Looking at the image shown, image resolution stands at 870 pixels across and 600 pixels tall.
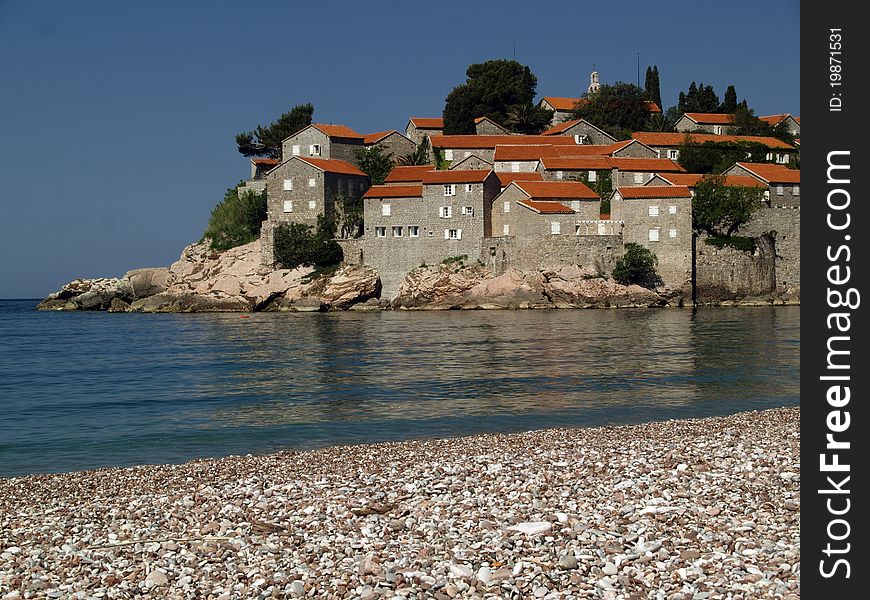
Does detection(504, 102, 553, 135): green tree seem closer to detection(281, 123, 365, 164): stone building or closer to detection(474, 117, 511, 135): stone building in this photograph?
detection(474, 117, 511, 135): stone building

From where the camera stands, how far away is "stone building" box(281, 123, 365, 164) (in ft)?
235

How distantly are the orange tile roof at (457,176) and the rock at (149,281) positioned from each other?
24.0m

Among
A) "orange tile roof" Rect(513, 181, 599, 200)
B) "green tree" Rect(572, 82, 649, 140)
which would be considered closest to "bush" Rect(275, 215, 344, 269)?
"orange tile roof" Rect(513, 181, 599, 200)

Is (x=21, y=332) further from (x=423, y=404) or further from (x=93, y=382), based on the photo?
(x=423, y=404)

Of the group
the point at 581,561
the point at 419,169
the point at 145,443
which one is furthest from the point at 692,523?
the point at 419,169

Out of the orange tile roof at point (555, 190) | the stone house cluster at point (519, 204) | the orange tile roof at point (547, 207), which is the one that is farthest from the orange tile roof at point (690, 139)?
the orange tile roof at point (547, 207)

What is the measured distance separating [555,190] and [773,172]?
17.4 meters

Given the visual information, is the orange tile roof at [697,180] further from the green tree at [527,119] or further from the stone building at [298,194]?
the stone building at [298,194]

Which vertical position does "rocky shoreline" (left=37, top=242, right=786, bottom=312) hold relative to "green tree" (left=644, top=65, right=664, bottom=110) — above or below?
below

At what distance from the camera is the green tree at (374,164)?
70.0m

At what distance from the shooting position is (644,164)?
65.8 metres

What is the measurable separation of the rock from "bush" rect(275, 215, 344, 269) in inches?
485

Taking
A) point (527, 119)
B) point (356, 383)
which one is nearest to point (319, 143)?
point (527, 119)

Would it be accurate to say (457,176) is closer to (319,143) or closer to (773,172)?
(319,143)
